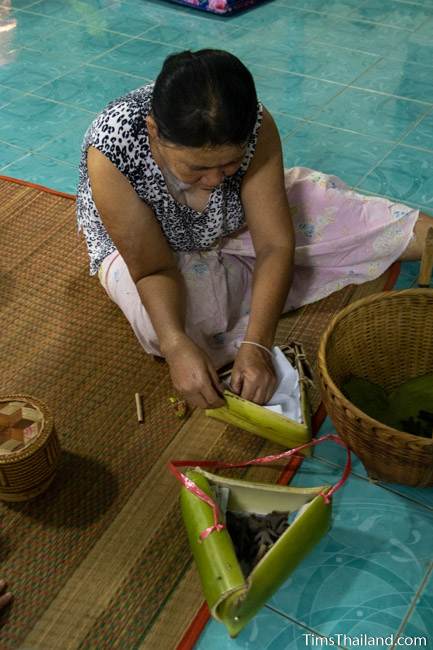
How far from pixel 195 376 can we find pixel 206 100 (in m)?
0.57

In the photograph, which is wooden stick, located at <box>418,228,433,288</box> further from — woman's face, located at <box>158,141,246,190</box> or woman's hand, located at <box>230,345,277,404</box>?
woman's face, located at <box>158,141,246,190</box>

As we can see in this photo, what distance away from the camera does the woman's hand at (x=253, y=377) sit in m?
1.47

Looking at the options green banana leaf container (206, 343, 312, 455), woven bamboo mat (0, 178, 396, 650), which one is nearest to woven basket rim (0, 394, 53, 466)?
woven bamboo mat (0, 178, 396, 650)

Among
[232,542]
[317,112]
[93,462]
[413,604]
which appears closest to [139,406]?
[93,462]

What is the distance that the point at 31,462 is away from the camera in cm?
135

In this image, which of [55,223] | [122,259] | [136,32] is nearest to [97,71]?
[136,32]

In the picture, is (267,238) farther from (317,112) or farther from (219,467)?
(317,112)

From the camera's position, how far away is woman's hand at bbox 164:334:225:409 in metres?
1.45

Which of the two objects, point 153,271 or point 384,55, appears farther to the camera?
point 384,55

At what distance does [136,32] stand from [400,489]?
9.48ft

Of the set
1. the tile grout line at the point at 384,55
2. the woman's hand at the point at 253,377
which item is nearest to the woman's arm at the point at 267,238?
the woman's hand at the point at 253,377

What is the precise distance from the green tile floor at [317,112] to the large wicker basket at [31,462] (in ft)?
1.50

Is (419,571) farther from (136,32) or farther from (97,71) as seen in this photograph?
(136,32)

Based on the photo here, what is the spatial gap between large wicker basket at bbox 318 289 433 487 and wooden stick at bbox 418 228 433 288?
0.21 m
